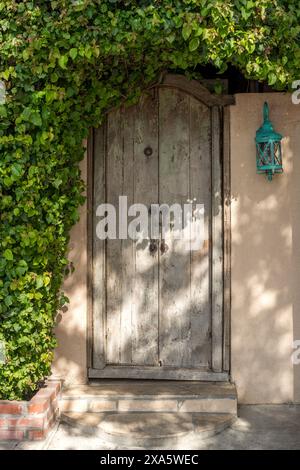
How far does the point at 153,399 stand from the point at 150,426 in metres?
0.29

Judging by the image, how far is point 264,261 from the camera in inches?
165

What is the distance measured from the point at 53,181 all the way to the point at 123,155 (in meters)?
0.86

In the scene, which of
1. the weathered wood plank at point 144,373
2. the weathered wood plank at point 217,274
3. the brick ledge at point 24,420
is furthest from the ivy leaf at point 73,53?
the weathered wood plank at point 144,373

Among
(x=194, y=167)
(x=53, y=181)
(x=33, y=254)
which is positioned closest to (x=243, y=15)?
(x=194, y=167)

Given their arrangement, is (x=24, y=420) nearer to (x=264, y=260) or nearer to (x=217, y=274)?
(x=217, y=274)

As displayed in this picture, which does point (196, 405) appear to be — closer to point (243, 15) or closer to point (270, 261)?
point (270, 261)

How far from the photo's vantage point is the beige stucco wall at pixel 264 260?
13.7 feet

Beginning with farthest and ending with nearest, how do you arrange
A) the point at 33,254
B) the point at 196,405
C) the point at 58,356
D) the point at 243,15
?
the point at 58,356
the point at 196,405
the point at 33,254
the point at 243,15

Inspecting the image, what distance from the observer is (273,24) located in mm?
3439

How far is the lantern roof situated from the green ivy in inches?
17.2

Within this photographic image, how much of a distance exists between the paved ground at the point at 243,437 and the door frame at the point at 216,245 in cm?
47

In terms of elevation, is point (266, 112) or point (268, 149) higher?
point (266, 112)

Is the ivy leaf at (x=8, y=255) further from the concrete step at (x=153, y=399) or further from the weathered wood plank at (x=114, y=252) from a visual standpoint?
the concrete step at (x=153, y=399)

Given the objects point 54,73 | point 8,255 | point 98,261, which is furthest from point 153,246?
point 54,73
